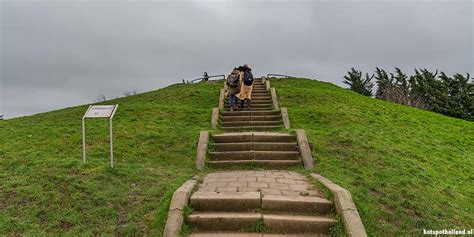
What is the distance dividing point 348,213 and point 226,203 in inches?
70.1

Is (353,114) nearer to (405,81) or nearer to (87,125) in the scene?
(87,125)

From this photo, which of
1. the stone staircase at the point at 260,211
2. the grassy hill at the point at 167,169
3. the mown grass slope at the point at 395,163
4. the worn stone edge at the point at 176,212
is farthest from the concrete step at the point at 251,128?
the worn stone edge at the point at 176,212

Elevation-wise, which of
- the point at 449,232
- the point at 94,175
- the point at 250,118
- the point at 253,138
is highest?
the point at 250,118

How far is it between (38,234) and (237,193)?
285 centimetres

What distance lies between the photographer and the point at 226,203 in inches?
214

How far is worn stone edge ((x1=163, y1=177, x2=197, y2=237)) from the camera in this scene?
469cm

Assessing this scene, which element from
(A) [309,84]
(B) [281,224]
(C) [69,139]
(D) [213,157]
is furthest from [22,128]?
(A) [309,84]

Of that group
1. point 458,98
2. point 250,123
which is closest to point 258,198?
point 250,123

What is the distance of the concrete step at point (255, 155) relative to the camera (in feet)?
29.5

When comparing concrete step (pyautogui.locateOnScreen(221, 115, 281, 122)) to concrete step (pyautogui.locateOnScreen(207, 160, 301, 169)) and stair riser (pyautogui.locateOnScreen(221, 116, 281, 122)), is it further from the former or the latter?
concrete step (pyautogui.locateOnScreen(207, 160, 301, 169))

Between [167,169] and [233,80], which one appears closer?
[167,169]

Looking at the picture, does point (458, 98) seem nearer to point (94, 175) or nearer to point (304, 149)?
point (304, 149)

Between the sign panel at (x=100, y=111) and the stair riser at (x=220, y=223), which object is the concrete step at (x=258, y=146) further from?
the stair riser at (x=220, y=223)

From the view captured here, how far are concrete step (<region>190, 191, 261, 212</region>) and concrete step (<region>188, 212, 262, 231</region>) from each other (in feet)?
0.98
